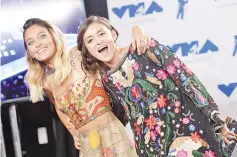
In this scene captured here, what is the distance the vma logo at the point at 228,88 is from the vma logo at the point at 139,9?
66 centimetres

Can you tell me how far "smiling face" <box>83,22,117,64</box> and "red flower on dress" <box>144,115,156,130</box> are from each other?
342mm

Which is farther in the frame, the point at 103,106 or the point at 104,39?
the point at 103,106

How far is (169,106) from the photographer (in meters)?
1.71

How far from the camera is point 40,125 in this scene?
2598mm

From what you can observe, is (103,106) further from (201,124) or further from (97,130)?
(201,124)

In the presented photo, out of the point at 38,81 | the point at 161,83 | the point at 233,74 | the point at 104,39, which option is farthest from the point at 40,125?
the point at 233,74

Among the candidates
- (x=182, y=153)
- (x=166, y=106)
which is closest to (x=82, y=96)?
(x=166, y=106)

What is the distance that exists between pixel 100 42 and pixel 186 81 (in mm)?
478

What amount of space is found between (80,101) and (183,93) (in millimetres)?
653

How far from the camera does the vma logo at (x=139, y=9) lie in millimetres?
2736

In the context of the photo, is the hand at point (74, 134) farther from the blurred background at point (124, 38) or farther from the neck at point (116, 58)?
the neck at point (116, 58)

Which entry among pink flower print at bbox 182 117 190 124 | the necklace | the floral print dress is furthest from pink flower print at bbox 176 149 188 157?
the necklace

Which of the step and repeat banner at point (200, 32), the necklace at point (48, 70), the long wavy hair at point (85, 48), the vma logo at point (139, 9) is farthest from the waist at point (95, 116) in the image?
the vma logo at point (139, 9)

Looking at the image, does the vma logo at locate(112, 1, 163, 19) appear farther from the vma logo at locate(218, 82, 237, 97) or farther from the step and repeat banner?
the vma logo at locate(218, 82, 237, 97)
